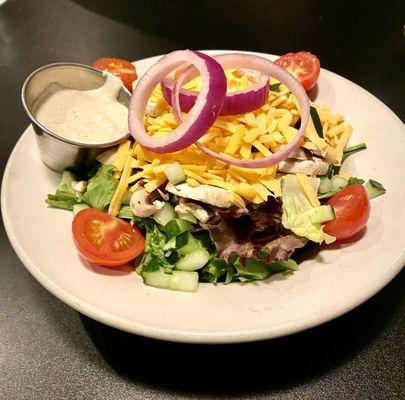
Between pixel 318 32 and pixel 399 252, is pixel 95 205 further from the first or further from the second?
pixel 318 32

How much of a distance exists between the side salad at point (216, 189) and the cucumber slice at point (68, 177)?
0.09m

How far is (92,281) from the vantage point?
7.20 ft

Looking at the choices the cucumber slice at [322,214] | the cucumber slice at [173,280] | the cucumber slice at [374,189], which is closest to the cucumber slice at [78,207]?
the cucumber slice at [173,280]

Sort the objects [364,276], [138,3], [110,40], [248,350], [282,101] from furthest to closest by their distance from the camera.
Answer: [138,3] → [110,40] → [282,101] → [248,350] → [364,276]

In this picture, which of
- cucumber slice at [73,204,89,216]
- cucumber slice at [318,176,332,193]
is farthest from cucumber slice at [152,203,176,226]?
cucumber slice at [318,176,332,193]

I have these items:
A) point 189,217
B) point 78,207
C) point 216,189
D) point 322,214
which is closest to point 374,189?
point 322,214

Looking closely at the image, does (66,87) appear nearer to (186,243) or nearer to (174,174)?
(174,174)

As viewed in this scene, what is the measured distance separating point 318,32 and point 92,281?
11.8 feet

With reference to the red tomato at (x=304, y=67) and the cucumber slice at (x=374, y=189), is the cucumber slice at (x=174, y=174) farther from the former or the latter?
the red tomato at (x=304, y=67)

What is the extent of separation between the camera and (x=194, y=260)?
7.70 feet

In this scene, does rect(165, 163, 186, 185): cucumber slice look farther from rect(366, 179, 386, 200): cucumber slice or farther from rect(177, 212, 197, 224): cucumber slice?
rect(366, 179, 386, 200): cucumber slice

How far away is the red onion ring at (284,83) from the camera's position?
90.9 inches

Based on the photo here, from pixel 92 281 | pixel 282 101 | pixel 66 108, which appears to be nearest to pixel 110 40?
pixel 66 108

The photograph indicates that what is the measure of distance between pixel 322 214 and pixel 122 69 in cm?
177
